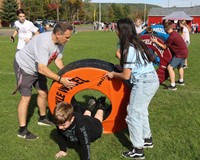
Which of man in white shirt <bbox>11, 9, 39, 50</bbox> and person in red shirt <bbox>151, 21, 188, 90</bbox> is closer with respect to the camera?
person in red shirt <bbox>151, 21, 188, 90</bbox>

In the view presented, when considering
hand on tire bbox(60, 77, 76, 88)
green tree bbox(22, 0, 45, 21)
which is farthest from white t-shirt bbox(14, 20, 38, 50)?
green tree bbox(22, 0, 45, 21)

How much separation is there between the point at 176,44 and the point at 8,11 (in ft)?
213

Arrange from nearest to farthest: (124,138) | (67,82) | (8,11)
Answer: (67,82) < (124,138) < (8,11)

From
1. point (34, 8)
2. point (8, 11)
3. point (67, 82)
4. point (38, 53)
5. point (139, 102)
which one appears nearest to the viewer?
point (139, 102)

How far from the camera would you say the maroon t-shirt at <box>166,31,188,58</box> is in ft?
26.6

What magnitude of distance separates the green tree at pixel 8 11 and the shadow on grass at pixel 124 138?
6671 cm

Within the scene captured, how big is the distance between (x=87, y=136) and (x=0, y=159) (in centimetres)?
137

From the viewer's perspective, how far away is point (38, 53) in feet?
15.0

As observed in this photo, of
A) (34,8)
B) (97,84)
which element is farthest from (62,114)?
(34,8)

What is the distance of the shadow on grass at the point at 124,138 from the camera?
484cm

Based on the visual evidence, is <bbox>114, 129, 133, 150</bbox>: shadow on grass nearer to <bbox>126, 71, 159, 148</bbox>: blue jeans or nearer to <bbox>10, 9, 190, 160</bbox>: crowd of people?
<bbox>10, 9, 190, 160</bbox>: crowd of people

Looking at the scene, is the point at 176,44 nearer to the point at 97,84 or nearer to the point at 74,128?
the point at 97,84

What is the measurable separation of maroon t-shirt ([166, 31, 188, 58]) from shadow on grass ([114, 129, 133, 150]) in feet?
12.0

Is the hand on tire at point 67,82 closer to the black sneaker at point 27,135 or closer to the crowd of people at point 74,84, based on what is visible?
the crowd of people at point 74,84
